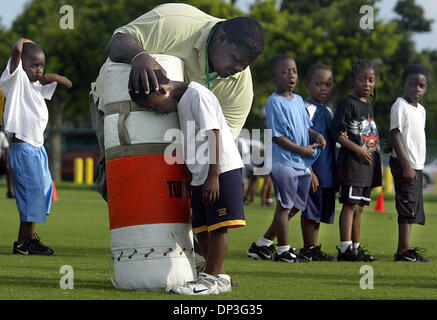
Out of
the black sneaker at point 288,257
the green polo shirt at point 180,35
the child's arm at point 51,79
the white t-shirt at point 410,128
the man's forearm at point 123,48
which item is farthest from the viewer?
the child's arm at point 51,79

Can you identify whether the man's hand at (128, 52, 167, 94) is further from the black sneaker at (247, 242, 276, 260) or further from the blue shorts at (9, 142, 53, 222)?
the blue shorts at (9, 142, 53, 222)

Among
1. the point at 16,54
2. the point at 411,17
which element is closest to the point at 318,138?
the point at 16,54

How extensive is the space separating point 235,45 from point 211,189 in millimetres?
1020

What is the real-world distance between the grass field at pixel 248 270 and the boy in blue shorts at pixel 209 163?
8.4 inches

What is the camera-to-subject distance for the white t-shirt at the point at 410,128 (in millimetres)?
9047

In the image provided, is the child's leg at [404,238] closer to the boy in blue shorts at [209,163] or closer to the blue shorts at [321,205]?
the blue shorts at [321,205]

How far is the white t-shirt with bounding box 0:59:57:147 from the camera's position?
357 inches

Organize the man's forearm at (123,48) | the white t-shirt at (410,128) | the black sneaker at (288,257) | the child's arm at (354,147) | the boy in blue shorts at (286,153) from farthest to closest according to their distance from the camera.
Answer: the white t-shirt at (410,128) < the child's arm at (354,147) < the boy in blue shorts at (286,153) < the black sneaker at (288,257) < the man's forearm at (123,48)

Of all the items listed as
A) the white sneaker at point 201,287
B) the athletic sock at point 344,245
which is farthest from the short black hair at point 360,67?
→ the white sneaker at point 201,287

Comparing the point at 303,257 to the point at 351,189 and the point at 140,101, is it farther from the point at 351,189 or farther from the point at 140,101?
the point at 140,101

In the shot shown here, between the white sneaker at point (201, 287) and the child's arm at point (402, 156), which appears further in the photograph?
the child's arm at point (402, 156)

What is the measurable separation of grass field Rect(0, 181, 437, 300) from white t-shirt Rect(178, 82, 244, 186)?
839mm

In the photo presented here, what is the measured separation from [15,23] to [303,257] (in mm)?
37233
